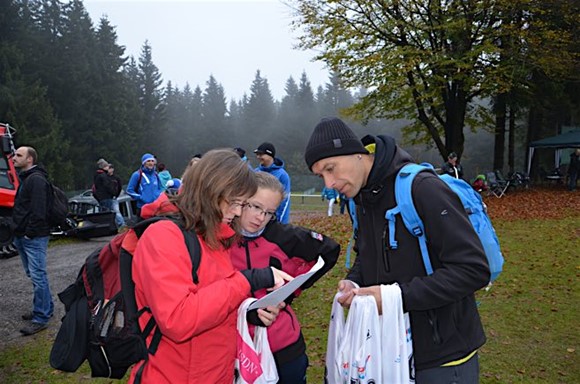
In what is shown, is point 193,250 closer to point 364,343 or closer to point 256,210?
point 256,210

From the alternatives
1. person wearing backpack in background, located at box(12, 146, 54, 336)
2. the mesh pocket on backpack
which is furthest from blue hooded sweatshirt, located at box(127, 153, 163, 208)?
the mesh pocket on backpack

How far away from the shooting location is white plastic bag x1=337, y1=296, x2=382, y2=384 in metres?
1.97

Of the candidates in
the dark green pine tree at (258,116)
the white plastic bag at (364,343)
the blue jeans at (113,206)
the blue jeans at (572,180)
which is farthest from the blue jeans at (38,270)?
the dark green pine tree at (258,116)

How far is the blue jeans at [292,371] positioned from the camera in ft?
8.56

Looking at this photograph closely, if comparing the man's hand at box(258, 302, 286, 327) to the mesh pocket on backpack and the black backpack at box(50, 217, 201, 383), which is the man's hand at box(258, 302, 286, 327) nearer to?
the black backpack at box(50, 217, 201, 383)

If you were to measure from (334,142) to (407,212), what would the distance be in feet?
1.63

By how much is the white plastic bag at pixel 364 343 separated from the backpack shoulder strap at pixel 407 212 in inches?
12.1

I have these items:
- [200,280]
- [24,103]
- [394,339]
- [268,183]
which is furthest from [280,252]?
[24,103]

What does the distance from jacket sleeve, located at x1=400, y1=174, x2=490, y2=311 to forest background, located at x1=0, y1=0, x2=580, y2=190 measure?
16593mm

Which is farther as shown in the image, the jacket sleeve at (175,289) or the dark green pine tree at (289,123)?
the dark green pine tree at (289,123)

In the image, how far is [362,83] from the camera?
63.3 feet

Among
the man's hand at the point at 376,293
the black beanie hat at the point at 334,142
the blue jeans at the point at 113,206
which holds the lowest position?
the blue jeans at the point at 113,206

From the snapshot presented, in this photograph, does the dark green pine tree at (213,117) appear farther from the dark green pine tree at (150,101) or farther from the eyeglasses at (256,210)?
the eyeglasses at (256,210)

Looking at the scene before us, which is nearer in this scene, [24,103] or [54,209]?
[54,209]
